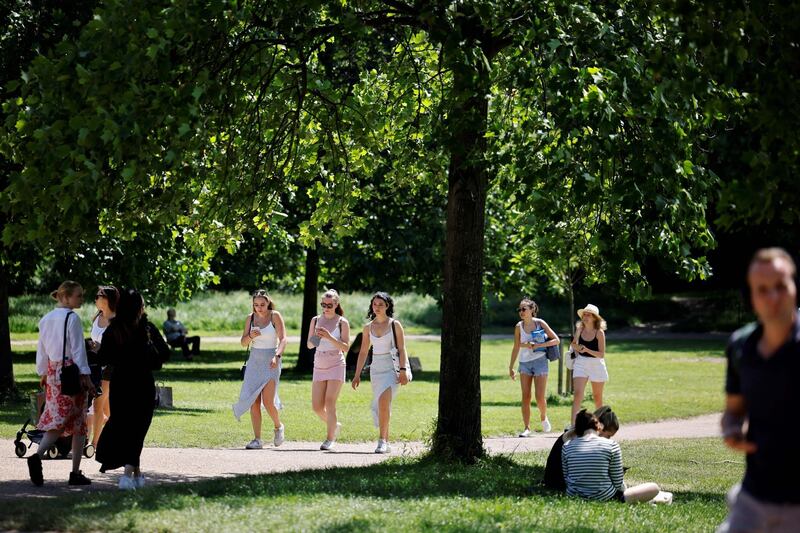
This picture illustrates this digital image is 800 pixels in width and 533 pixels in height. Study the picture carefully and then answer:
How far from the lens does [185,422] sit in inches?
658

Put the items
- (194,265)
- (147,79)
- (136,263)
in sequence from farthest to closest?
A: (194,265) → (136,263) → (147,79)

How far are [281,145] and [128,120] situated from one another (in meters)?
4.09

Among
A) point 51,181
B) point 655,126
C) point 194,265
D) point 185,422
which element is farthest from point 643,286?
point 194,265

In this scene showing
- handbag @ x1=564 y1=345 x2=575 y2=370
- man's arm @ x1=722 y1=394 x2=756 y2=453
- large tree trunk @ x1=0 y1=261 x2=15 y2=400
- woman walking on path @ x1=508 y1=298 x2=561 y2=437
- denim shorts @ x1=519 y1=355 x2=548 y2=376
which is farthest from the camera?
large tree trunk @ x1=0 y1=261 x2=15 y2=400

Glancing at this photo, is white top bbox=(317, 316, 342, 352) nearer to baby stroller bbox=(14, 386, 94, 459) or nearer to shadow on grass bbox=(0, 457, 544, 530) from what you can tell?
shadow on grass bbox=(0, 457, 544, 530)

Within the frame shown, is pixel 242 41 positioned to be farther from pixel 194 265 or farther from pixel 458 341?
pixel 194 265

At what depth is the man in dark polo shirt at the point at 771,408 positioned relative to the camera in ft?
15.6

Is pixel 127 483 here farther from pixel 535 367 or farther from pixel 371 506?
pixel 535 367

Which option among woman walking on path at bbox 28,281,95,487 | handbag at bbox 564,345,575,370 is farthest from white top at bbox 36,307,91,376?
handbag at bbox 564,345,575,370

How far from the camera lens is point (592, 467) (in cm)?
995

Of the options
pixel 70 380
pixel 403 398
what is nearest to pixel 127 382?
pixel 70 380

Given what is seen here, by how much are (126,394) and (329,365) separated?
4.31 metres

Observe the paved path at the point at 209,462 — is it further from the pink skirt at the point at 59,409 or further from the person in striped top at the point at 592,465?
the person in striped top at the point at 592,465

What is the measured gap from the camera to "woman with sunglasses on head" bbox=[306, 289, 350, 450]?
14148mm
